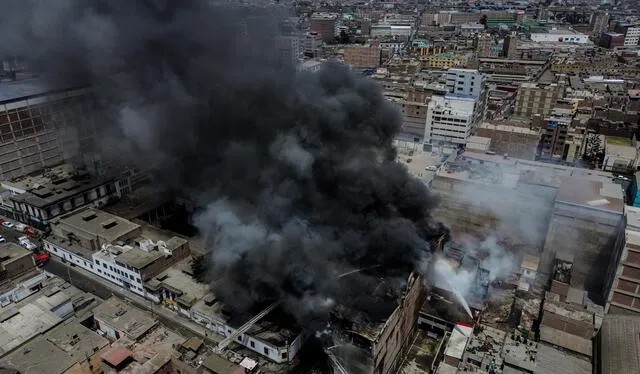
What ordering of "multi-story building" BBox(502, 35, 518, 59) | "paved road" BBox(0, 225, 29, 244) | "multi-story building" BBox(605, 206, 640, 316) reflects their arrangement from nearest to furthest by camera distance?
"multi-story building" BBox(605, 206, 640, 316), "paved road" BBox(0, 225, 29, 244), "multi-story building" BBox(502, 35, 518, 59)

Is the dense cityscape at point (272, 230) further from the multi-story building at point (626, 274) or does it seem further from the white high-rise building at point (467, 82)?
the white high-rise building at point (467, 82)

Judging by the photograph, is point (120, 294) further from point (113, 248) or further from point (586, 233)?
point (586, 233)

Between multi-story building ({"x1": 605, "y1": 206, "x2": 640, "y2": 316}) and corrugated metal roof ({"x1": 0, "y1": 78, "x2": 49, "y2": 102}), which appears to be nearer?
multi-story building ({"x1": 605, "y1": 206, "x2": 640, "y2": 316})

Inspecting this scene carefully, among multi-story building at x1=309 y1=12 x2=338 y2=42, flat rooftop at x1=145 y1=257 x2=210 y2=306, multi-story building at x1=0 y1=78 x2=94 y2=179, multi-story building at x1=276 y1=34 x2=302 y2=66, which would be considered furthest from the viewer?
multi-story building at x1=309 y1=12 x2=338 y2=42

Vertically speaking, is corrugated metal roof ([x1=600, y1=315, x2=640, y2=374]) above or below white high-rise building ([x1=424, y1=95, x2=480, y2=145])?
below

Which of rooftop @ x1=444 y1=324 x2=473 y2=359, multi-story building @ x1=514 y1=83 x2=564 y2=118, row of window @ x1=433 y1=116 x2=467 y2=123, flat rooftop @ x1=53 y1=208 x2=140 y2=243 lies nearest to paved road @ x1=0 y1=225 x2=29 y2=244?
flat rooftop @ x1=53 y1=208 x2=140 y2=243

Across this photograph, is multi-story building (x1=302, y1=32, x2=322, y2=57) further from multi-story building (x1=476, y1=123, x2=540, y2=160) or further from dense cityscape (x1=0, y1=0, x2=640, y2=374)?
multi-story building (x1=476, y1=123, x2=540, y2=160)

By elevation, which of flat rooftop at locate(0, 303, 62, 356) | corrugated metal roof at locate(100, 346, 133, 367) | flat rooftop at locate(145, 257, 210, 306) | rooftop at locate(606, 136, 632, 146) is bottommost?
flat rooftop at locate(145, 257, 210, 306)

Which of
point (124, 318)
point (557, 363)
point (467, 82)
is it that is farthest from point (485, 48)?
point (124, 318)
